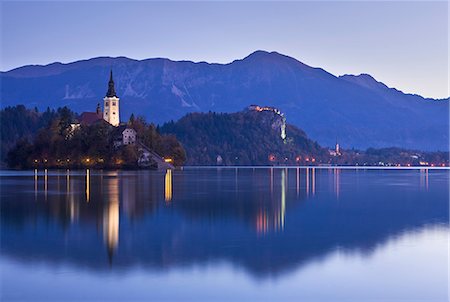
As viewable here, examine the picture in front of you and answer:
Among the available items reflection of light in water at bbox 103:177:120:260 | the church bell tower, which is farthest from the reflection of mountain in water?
the church bell tower

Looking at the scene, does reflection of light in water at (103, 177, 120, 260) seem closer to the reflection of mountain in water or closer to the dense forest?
the reflection of mountain in water

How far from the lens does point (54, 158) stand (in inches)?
5743

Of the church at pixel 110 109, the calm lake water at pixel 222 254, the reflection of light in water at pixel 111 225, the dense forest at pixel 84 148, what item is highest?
the church at pixel 110 109

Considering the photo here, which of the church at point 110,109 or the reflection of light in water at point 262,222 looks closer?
the reflection of light in water at point 262,222

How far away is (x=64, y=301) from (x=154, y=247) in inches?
306

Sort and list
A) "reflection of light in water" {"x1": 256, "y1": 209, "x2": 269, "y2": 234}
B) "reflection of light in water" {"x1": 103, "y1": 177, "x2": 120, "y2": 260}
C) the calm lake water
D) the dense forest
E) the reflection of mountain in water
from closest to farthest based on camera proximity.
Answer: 1. the calm lake water
2. the reflection of mountain in water
3. "reflection of light in water" {"x1": 103, "y1": 177, "x2": 120, "y2": 260}
4. "reflection of light in water" {"x1": 256, "y1": 209, "x2": 269, "y2": 234}
5. the dense forest

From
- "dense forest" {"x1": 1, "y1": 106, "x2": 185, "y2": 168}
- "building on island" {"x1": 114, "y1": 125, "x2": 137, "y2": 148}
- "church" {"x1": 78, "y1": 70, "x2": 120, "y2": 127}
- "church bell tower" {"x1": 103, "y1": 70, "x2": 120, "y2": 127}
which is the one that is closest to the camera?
"dense forest" {"x1": 1, "y1": 106, "x2": 185, "y2": 168}

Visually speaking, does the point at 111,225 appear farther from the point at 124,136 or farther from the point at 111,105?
the point at 111,105

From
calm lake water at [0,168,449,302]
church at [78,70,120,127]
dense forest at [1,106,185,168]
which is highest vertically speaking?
church at [78,70,120,127]

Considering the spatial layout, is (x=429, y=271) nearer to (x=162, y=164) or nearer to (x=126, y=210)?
(x=126, y=210)

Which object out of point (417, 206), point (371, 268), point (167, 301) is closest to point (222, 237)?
point (371, 268)

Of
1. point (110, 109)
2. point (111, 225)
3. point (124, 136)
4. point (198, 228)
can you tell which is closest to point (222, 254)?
point (198, 228)

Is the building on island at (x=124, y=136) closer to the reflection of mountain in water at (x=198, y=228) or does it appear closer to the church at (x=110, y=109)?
the church at (x=110, y=109)

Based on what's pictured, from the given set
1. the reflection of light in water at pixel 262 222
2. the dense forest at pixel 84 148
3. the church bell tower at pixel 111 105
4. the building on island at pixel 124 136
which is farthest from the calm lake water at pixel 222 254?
the church bell tower at pixel 111 105
